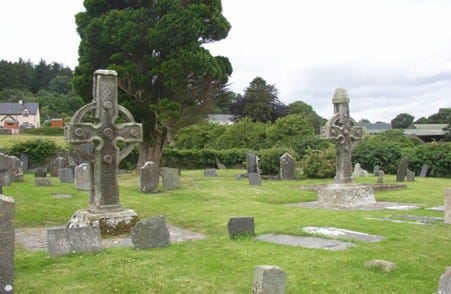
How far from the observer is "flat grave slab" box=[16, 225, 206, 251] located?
33.9 feet

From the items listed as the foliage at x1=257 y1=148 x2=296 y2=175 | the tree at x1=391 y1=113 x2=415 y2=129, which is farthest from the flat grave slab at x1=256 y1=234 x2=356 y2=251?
the tree at x1=391 y1=113 x2=415 y2=129

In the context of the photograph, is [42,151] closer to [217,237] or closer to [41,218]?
[41,218]

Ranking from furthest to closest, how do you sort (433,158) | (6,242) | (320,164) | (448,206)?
1. (433,158)
2. (320,164)
3. (448,206)
4. (6,242)

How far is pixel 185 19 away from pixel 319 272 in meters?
23.9

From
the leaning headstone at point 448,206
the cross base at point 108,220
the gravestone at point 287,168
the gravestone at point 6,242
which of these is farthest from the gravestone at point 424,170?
the gravestone at point 6,242

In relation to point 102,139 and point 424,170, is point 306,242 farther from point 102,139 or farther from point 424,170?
point 424,170

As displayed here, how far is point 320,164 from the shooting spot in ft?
94.9

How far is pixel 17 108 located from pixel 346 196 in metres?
105

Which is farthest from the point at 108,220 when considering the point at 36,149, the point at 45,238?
the point at 36,149

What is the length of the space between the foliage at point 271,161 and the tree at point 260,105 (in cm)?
3618

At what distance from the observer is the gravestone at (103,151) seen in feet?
38.1

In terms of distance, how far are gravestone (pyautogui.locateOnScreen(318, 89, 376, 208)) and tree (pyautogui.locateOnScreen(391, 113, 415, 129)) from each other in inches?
4567

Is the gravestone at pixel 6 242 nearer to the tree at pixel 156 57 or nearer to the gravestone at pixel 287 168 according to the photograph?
the tree at pixel 156 57

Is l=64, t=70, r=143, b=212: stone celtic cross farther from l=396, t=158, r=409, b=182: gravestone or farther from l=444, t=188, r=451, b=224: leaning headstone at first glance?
l=396, t=158, r=409, b=182: gravestone
